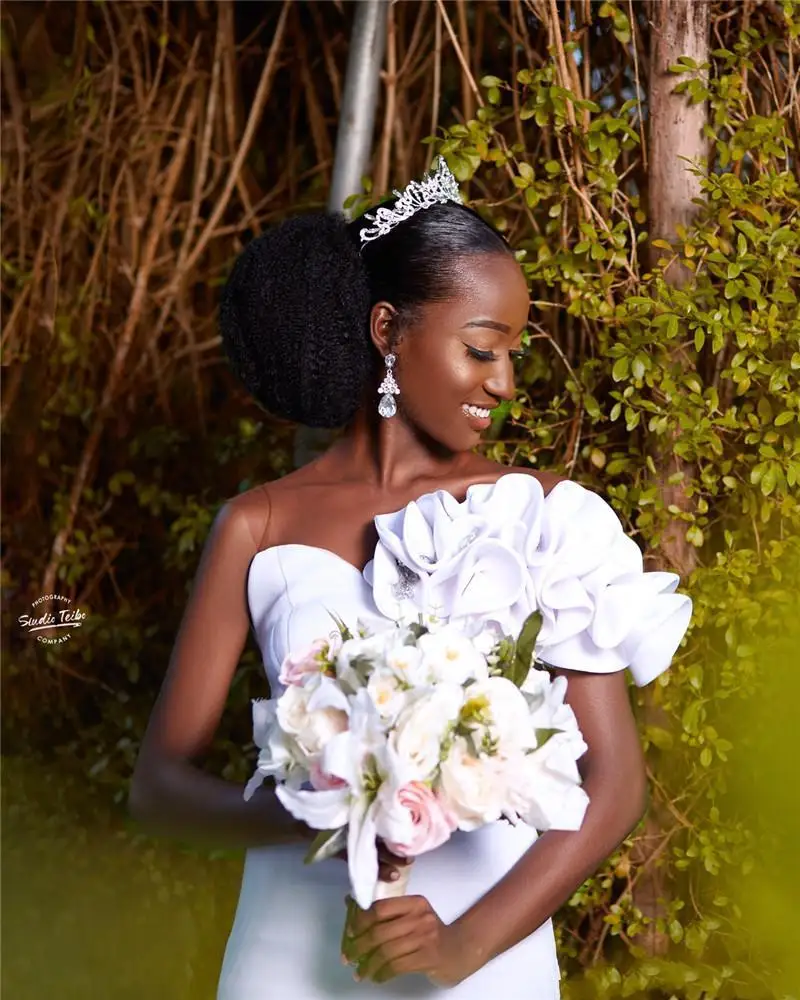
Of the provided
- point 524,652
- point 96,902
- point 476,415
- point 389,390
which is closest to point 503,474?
point 476,415

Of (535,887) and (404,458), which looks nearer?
(535,887)

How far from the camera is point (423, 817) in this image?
1.37 m

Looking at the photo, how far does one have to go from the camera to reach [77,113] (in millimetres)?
4066

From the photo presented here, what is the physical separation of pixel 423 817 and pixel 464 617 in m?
0.41

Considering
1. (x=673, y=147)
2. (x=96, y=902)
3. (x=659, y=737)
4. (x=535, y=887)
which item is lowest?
(x=96, y=902)

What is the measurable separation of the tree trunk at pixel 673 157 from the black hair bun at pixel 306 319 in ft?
2.80

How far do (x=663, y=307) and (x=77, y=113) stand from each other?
2421 mm

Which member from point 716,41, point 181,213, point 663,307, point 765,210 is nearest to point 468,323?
point 663,307

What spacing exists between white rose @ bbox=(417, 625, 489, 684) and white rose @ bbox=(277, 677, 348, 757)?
0.35ft

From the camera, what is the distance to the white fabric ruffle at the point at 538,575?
1735 millimetres

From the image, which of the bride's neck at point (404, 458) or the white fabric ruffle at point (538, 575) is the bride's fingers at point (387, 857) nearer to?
the white fabric ruffle at point (538, 575)

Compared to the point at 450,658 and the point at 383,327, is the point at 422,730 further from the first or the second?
the point at 383,327

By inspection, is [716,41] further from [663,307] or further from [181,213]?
[181,213]

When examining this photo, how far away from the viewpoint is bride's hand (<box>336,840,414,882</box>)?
1.46 metres
